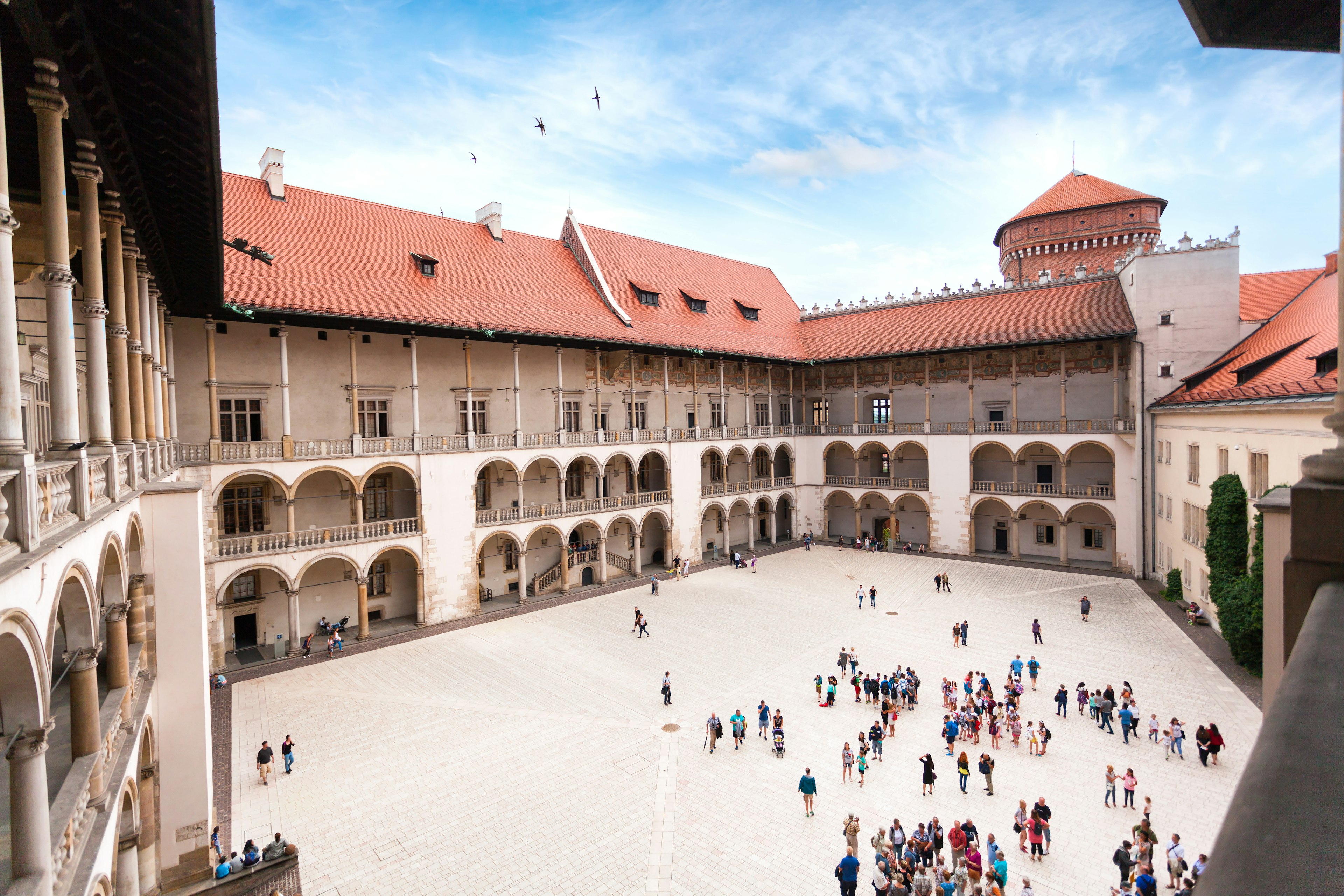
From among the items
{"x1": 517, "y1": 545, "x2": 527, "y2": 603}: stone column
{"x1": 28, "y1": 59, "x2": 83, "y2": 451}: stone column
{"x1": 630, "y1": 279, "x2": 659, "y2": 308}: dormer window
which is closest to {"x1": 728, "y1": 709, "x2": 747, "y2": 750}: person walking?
{"x1": 28, "y1": 59, "x2": 83, "y2": 451}: stone column

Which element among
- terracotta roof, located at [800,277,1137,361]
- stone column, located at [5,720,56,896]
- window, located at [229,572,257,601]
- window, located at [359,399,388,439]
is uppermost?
terracotta roof, located at [800,277,1137,361]

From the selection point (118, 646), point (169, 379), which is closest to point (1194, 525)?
point (118, 646)

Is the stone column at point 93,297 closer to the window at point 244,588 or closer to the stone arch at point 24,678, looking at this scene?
the stone arch at point 24,678

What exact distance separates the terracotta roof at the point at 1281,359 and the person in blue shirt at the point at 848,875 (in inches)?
588

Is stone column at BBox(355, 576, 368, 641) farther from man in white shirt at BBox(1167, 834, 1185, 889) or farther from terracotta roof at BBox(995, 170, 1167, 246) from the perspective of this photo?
terracotta roof at BBox(995, 170, 1167, 246)

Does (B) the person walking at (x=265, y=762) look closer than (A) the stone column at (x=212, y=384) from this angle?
Yes

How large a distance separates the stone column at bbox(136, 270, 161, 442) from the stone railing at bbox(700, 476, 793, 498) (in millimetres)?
23589

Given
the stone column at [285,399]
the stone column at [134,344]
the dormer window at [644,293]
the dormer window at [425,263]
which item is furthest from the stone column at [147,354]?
the dormer window at [644,293]

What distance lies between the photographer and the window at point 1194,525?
2356 cm

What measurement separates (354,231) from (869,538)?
28232 mm

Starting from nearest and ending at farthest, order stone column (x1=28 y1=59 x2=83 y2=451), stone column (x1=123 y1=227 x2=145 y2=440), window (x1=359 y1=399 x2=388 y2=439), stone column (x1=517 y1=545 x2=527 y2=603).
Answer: stone column (x1=28 y1=59 x2=83 y2=451), stone column (x1=123 y1=227 x2=145 y2=440), window (x1=359 y1=399 x2=388 y2=439), stone column (x1=517 y1=545 x2=527 y2=603)

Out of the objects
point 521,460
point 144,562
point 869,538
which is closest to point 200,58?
point 144,562

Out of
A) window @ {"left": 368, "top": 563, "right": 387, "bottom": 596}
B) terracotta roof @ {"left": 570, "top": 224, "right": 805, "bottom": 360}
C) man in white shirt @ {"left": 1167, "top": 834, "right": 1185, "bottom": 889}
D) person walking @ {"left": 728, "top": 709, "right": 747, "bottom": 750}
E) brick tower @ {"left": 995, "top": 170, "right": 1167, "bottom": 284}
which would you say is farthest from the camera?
brick tower @ {"left": 995, "top": 170, "right": 1167, "bottom": 284}

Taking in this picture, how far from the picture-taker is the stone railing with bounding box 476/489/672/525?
2645 cm
